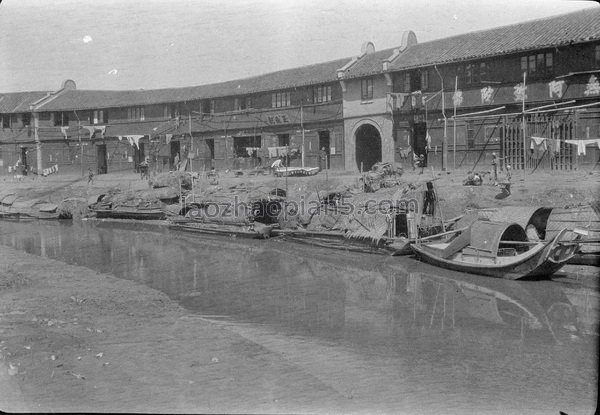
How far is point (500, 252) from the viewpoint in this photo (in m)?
17.8

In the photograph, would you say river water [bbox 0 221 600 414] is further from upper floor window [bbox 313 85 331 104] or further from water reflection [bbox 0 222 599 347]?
upper floor window [bbox 313 85 331 104]

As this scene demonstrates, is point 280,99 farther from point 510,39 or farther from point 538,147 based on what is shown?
point 538,147

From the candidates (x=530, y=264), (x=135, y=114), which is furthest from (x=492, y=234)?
(x=135, y=114)

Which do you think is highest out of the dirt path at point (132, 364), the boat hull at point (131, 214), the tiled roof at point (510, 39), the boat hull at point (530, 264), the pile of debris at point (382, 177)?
the tiled roof at point (510, 39)

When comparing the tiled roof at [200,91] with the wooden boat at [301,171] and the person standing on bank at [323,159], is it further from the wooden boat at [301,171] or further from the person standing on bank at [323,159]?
the wooden boat at [301,171]

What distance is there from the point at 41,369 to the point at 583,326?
1043cm

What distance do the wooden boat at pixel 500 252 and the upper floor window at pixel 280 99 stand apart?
22478 mm

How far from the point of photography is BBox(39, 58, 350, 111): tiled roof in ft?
126

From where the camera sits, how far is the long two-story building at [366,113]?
26.7m

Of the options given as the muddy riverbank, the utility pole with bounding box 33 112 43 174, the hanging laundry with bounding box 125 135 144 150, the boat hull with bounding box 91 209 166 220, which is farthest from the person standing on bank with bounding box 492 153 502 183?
the utility pole with bounding box 33 112 43 174

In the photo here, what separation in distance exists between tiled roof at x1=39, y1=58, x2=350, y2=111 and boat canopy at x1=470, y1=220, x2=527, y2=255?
20.7 m

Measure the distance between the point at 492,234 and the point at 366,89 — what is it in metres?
20.2

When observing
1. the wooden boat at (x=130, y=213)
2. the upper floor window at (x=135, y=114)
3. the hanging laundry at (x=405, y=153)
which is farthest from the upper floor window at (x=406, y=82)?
the upper floor window at (x=135, y=114)

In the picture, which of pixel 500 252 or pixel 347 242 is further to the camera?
pixel 347 242
